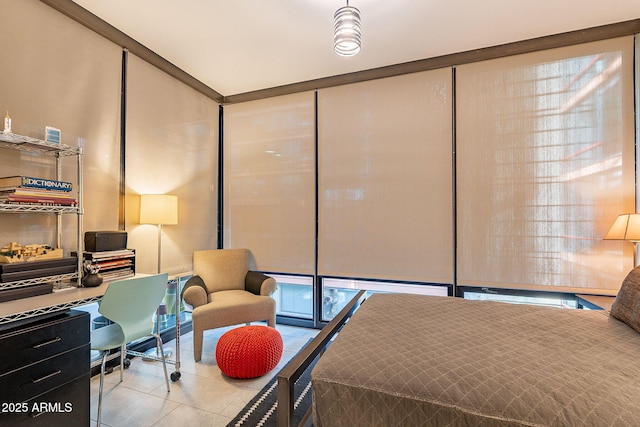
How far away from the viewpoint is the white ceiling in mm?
2256

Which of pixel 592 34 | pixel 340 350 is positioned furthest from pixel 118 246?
pixel 592 34

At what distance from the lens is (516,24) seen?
2480mm

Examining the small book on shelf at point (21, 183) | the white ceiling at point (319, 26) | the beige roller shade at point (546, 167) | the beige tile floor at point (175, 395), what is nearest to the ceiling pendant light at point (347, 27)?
the white ceiling at point (319, 26)

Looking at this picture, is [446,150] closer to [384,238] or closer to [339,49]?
[384,238]

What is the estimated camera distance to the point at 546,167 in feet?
8.75

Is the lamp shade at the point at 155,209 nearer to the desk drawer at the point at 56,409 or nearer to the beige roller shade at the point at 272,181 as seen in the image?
the beige roller shade at the point at 272,181

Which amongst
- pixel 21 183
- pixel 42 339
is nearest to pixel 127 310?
pixel 42 339

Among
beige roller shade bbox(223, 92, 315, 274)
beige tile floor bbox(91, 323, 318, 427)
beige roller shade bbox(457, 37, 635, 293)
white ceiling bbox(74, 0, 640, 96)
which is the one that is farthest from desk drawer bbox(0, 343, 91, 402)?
beige roller shade bbox(457, 37, 635, 293)

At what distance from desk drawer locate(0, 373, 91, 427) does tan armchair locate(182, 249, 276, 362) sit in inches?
38.6

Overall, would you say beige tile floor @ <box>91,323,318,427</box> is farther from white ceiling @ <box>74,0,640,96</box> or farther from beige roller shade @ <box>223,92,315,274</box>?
white ceiling @ <box>74,0,640,96</box>

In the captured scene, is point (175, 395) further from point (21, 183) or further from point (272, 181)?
point (272, 181)

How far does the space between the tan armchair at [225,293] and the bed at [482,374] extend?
161 centimetres

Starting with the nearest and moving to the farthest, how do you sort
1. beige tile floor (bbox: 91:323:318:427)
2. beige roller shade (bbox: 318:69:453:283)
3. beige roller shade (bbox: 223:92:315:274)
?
1. beige tile floor (bbox: 91:323:318:427)
2. beige roller shade (bbox: 318:69:453:283)
3. beige roller shade (bbox: 223:92:315:274)

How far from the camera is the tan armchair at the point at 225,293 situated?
8.89ft
